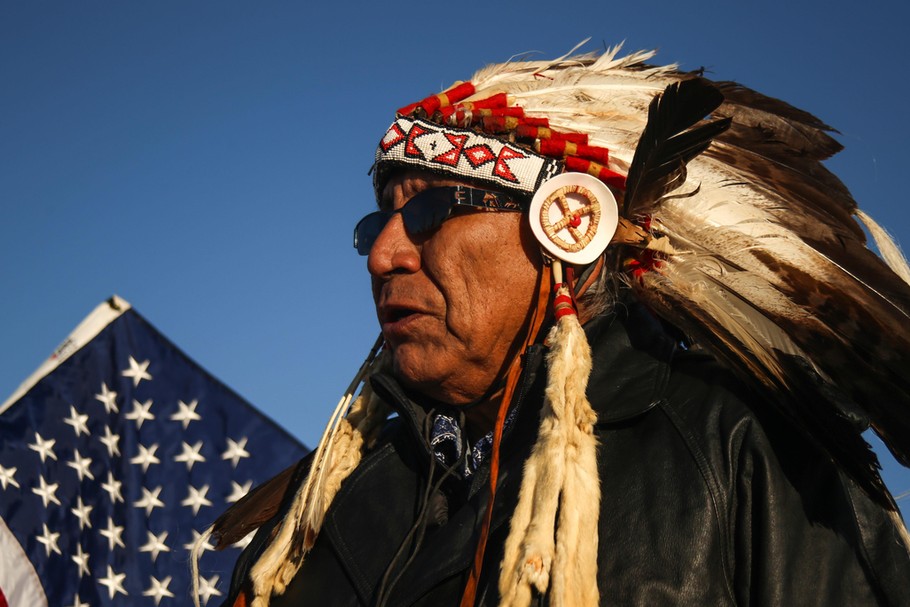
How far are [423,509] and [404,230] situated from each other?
2.78 feet

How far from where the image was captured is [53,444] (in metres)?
5.02

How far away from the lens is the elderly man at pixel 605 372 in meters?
2.14

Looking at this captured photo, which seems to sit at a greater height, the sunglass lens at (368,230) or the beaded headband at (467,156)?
the beaded headband at (467,156)

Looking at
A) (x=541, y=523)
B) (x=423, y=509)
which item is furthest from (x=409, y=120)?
(x=541, y=523)

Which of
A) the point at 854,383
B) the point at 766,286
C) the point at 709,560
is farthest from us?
the point at 766,286

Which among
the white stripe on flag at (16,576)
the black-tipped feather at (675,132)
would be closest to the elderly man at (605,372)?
the black-tipped feather at (675,132)

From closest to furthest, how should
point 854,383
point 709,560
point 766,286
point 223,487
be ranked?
point 709,560
point 854,383
point 766,286
point 223,487

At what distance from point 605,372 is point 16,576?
338cm

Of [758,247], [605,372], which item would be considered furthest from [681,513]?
[758,247]

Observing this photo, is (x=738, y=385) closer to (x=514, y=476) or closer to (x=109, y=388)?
(x=514, y=476)

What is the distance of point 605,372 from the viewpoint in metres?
2.55

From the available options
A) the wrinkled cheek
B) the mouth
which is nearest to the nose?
the mouth

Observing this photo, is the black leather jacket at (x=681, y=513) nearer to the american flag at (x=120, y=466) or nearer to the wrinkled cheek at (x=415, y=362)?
the wrinkled cheek at (x=415, y=362)

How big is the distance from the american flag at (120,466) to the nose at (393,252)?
8.91 feet
